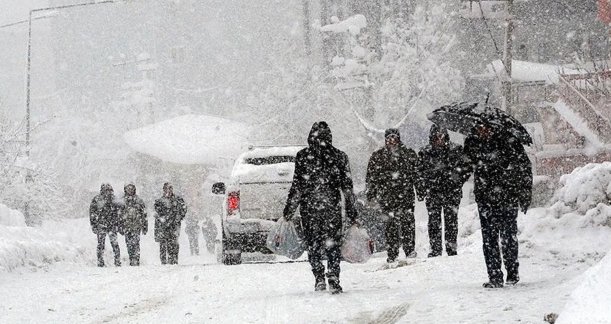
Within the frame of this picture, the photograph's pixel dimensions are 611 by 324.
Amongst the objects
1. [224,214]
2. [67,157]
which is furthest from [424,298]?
[67,157]

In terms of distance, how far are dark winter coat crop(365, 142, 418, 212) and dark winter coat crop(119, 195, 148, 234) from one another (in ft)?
21.5

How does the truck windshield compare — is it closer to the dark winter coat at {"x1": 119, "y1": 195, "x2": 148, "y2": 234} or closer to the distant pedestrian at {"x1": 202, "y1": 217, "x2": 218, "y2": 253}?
the dark winter coat at {"x1": 119, "y1": 195, "x2": 148, "y2": 234}

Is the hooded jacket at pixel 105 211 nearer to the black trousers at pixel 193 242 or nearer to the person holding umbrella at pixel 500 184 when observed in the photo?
the person holding umbrella at pixel 500 184

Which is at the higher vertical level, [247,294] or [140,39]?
[140,39]

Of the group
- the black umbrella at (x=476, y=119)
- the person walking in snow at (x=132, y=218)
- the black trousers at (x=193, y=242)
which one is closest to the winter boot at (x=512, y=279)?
the black umbrella at (x=476, y=119)

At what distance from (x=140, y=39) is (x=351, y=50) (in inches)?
1485

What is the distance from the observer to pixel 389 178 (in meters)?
11.6

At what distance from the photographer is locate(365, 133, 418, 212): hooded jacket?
1149cm


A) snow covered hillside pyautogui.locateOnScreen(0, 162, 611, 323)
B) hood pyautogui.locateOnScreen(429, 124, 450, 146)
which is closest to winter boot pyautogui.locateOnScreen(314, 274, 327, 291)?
snow covered hillside pyautogui.locateOnScreen(0, 162, 611, 323)

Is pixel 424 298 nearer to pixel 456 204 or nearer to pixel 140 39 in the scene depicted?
pixel 456 204

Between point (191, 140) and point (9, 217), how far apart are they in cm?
3111

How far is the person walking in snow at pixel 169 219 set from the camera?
54.3 feet

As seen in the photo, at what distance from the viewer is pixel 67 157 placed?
62.8m

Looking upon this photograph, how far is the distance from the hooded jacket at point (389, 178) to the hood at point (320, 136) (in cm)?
273
